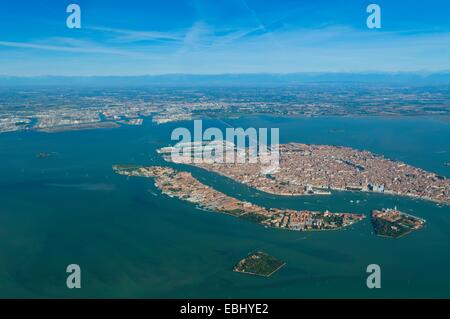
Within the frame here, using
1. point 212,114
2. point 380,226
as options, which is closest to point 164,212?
point 380,226

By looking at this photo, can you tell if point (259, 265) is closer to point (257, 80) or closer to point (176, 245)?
point (176, 245)

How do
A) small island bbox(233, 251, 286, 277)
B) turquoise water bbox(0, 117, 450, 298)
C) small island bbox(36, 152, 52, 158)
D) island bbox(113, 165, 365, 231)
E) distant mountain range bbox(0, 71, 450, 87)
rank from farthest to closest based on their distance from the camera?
distant mountain range bbox(0, 71, 450, 87) → small island bbox(36, 152, 52, 158) → island bbox(113, 165, 365, 231) → small island bbox(233, 251, 286, 277) → turquoise water bbox(0, 117, 450, 298)

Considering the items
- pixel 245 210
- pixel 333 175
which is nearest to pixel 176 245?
pixel 245 210

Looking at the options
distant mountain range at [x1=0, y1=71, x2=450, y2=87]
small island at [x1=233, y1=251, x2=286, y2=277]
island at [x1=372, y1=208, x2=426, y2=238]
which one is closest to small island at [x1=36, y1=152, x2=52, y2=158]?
small island at [x1=233, y1=251, x2=286, y2=277]

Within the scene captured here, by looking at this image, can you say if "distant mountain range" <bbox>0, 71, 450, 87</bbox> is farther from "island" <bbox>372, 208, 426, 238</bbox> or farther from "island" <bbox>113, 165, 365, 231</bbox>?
"island" <bbox>372, 208, 426, 238</bbox>

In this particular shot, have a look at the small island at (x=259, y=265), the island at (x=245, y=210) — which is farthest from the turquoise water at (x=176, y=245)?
the island at (x=245, y=210)
